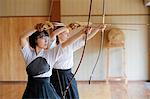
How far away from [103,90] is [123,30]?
145cm

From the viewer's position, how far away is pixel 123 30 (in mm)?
5562

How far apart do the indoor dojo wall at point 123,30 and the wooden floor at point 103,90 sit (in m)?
0.31

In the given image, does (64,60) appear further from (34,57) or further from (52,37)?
(34,57)

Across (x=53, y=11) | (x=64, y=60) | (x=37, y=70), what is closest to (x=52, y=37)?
(x=64, y=60)

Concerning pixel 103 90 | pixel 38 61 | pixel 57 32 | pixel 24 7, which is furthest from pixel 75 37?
pixel 24 7

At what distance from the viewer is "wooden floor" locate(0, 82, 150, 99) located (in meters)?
4.34

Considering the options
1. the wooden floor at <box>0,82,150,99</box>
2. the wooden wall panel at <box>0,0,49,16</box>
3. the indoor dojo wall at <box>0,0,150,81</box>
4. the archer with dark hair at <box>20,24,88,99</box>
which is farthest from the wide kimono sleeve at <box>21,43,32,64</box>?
the wooden wall panel at <box>0,0,49,16</box>

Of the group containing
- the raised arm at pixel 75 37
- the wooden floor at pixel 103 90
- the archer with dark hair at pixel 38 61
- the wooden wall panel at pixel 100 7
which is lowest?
the wooden floor at pixel 103 90

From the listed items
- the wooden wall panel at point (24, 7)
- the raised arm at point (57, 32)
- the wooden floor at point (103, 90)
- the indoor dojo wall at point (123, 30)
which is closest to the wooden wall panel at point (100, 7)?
the indoor dojo wall at point (123, 30)

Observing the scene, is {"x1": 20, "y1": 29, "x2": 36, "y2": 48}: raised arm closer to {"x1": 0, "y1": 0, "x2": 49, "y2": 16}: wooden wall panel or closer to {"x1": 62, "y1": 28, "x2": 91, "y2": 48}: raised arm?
{"x1": 62, "y1": 28, "x2": 91, "y2": 48}: raised arm

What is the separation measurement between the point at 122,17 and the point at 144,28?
20.8 inches

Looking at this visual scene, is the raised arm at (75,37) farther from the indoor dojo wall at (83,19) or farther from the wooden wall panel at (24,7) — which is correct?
the wooden wall panel at (24,7)

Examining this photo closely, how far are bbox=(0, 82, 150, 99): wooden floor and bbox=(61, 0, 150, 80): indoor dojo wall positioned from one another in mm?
315

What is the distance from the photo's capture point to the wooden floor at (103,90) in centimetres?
434
